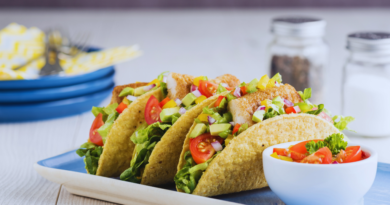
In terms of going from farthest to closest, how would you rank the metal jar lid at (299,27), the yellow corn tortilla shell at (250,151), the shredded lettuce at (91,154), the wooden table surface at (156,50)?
the metal jar lid at (299,27) → the wooden table surface at (156,50) → the shredded lettuce at (91,154) → the yellow corn tortilla shell at (250,151)

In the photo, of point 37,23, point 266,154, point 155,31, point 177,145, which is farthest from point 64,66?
point 37,23

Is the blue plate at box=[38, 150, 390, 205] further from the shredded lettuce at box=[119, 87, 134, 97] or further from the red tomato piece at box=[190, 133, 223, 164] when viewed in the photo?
the shredded lettuce at box=[119, 87, 134, 97]

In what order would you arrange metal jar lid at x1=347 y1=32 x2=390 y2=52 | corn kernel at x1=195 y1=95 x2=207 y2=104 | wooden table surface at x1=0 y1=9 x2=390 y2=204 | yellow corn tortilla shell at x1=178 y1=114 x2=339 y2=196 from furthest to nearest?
1. metal jar lid at x1=347 y1=32 x2=390 y2=52
2. wooden table surface at x1=0 y1=9 x2=390 y2=204
3. corn kernel at x1=195 y1=95 x2=207 y2=104
4. yellow corn tortilla shell at x1=178 y1=114 x2=339 y2=196

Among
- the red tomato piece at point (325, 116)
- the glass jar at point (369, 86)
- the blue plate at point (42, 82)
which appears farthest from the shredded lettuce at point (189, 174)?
the blue plate at point (42, 82)

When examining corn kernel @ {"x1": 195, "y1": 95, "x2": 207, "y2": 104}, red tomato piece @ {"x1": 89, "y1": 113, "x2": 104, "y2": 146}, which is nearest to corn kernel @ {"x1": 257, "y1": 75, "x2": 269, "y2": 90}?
corn kernel @ {"x1": 195, "y1": 95, "x2": 207, "y2": 104}

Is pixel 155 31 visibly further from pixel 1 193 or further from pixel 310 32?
pixel 1 193

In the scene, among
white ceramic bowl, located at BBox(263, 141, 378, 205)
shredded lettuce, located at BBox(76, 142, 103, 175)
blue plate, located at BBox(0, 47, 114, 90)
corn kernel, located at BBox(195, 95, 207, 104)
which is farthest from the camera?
blue plate, located at BBox(0, 47, 114, 90)

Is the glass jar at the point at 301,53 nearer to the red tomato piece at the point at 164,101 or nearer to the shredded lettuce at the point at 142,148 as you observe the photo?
the red tomato piece at the point at 164,101

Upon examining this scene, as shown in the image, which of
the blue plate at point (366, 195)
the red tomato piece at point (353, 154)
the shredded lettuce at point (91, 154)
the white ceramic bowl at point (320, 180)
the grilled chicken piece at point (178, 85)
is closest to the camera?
the white ceramic bowl at point (320, 180)
